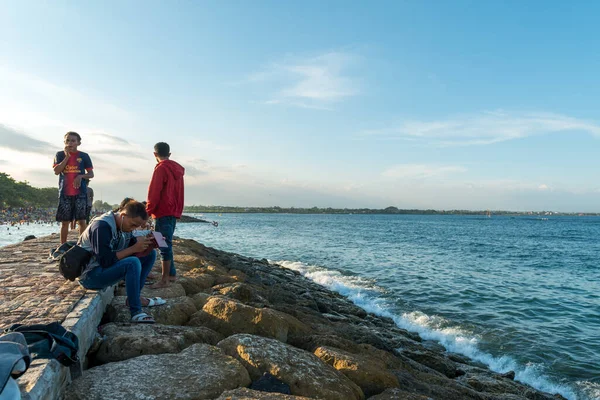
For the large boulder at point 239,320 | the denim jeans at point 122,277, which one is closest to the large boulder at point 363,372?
the large boulder at point 239,320

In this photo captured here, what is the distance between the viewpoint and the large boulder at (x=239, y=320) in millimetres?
4354

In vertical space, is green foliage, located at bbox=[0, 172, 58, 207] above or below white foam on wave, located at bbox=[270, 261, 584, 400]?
above

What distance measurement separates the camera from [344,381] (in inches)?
131

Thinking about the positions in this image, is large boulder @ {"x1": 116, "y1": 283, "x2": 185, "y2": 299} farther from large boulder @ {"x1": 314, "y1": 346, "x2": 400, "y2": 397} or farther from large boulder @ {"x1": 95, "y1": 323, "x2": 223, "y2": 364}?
large boulder @ {"x1": 314, "y1": 346, "x2": 400, "y2": 397}

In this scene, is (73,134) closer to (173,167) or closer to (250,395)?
(173,167)

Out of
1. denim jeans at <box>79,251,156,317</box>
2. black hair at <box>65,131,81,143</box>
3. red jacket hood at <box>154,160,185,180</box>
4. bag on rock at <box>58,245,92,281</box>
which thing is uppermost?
black hair at <box>65,131,81,143</box>

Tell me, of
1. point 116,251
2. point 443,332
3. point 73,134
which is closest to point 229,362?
point 116,251

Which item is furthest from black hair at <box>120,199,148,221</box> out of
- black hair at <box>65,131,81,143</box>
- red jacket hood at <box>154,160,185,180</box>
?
black hair at <box>65,131,81,143</box>

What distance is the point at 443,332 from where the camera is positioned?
933cm

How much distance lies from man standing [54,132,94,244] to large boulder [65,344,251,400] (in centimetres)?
494

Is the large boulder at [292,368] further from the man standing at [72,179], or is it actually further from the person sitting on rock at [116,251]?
the man standing at [72,179]

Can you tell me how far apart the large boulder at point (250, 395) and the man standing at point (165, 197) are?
3.11 m

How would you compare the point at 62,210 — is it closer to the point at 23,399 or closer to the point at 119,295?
the point at 119,295

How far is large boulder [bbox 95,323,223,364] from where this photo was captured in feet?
11.0
